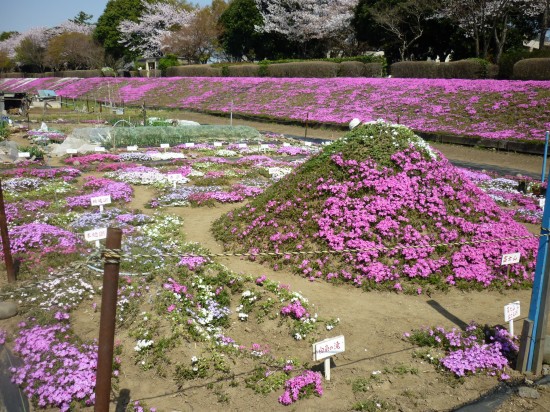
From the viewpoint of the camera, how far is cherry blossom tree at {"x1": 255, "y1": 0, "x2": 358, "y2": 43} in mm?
47656

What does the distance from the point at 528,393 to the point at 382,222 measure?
11.3 feet

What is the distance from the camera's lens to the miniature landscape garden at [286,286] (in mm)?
4375

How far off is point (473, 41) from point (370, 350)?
38.6 meters

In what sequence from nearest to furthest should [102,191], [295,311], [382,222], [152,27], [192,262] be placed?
1. [295,311]
2. [192,262]
3. [382,222]
4. [102,191]
5. [152,27]

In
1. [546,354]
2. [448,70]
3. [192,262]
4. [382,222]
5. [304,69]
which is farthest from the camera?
[304,69]

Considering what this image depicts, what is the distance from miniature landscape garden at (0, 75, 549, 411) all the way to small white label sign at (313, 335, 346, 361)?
0.14 metres

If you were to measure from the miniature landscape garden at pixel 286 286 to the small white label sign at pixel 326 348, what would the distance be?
0.14 m

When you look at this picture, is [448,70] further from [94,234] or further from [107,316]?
[107,316]

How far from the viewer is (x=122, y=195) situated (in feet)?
37.2

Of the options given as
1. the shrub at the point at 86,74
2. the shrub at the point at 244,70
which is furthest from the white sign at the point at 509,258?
the shrub at the point at 86,74

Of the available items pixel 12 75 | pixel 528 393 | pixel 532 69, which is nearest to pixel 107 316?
pixel 528 393

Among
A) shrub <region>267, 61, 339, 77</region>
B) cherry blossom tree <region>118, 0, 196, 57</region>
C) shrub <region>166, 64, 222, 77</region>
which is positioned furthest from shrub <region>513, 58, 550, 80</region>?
cherry blossom tree <region>118, 0, 196, 57</region>

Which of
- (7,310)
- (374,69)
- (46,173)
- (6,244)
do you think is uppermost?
(374,69)

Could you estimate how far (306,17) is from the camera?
49469 millimetres
